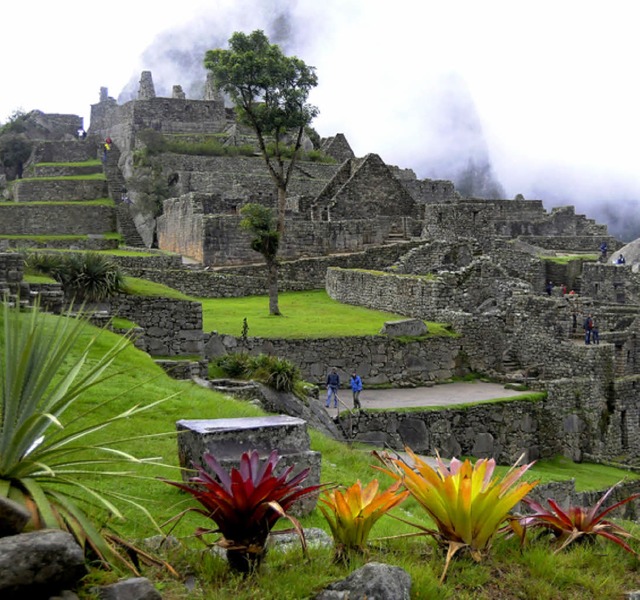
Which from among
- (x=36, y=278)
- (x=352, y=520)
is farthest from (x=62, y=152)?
(x=352, y=520)

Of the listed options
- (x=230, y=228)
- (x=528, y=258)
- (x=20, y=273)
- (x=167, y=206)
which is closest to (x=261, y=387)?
(x=20, y=273)

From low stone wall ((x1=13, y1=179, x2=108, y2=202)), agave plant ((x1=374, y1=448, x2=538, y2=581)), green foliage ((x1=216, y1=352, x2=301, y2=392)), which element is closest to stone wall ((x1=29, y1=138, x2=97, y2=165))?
low stone wall ((x1=13, y1=179, x2=108, y2=202))

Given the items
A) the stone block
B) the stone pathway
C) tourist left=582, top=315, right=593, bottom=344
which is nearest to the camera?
the stone pathway

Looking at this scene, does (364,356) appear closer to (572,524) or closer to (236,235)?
(236,235)

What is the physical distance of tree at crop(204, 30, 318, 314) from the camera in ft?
87.9

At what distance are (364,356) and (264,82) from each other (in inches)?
394

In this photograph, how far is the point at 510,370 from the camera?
2289 cm

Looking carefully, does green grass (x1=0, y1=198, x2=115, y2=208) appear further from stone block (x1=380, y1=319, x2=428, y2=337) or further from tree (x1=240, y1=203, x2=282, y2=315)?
stone block (x1=380, y1=319, x2=428, y2=337)

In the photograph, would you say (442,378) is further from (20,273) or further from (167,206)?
(167,206)

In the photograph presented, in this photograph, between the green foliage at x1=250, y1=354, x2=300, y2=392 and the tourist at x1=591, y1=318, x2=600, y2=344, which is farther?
the tourist at x1=591, y1=318, x2=600, y2=344

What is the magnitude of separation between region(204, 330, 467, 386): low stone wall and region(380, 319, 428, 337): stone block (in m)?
0.30

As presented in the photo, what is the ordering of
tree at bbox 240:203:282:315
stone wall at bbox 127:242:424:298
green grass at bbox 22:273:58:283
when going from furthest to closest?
stone wall at bbox 127:242:424:298 → tree at bbox 240:203:282:315 → green grass at bbox 22:273:58:283

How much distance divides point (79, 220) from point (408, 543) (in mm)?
36036

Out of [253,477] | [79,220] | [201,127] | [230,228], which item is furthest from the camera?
[201,127]
